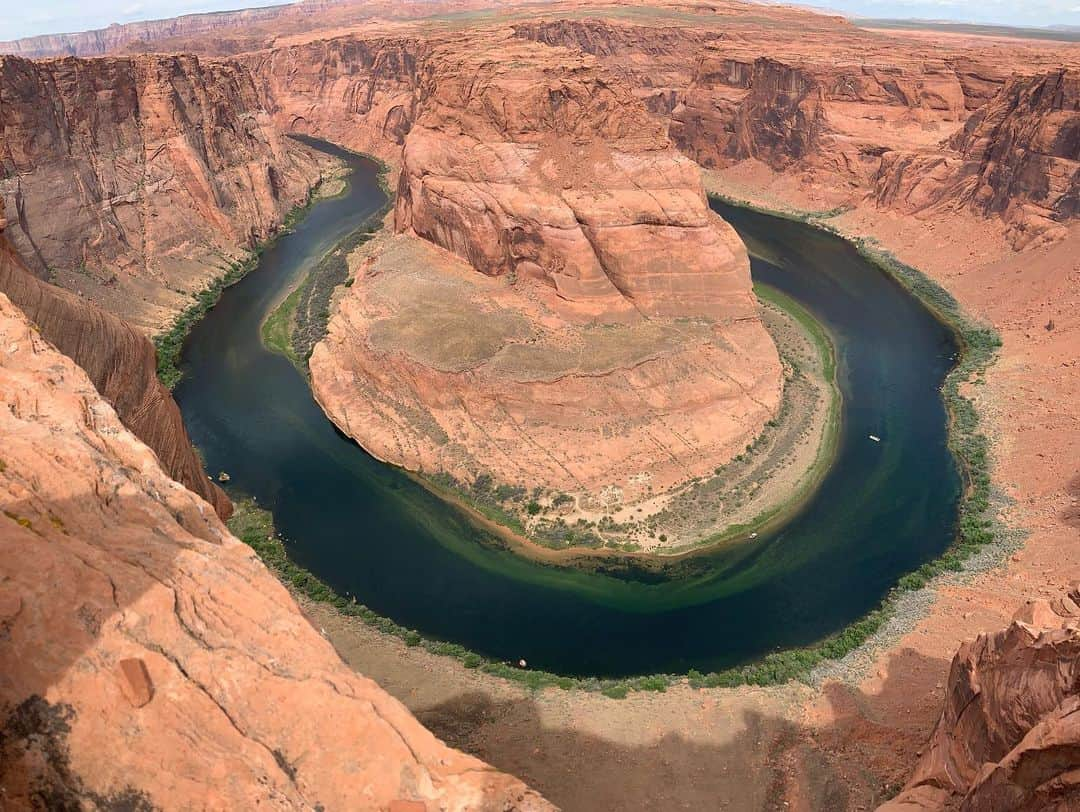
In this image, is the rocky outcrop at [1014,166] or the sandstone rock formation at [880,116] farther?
the sandstone rock formation at [880,116]

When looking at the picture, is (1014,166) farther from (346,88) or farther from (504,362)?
(346,88)

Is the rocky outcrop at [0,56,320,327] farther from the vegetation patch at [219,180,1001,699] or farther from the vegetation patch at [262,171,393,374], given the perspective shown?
the vegetation patch at [219,180,1001,699]

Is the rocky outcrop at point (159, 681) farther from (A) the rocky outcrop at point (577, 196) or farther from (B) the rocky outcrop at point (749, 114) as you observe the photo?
(B) the rocky outcrop at point (749, 114)

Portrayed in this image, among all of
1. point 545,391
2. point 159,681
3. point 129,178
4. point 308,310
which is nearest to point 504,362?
point 545,391

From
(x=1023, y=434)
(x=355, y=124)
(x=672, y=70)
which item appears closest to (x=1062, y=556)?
(x=1023, y=434)

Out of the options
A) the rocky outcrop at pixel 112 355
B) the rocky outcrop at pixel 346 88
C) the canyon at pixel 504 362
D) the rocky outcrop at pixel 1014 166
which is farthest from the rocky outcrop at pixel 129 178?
the rocky outcrop at pixel 1014 166

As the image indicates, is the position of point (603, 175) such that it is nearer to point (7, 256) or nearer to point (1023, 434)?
point (1023, 434)

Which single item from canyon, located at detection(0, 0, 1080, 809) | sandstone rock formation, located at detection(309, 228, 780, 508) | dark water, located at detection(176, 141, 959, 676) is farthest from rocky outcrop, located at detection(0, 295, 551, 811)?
sandstone rock formation, located at detection(309, 228, 780, 508)
